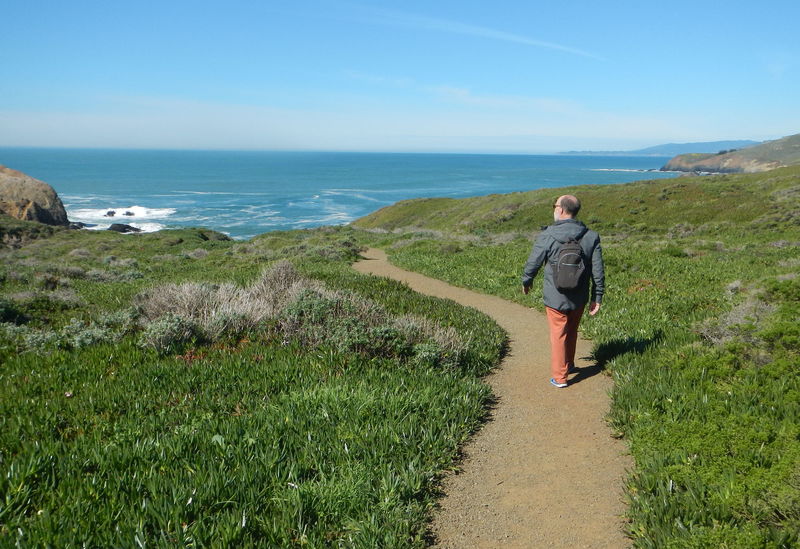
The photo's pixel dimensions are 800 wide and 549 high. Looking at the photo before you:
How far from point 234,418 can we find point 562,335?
13.9ft

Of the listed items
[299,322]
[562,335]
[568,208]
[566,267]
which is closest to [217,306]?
[299,322]

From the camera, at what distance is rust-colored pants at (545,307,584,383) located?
6.42m

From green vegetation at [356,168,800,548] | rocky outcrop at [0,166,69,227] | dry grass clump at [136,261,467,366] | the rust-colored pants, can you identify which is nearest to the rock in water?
rocky outcrop at [0,166,69,227]

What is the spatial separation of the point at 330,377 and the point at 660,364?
14.3ft

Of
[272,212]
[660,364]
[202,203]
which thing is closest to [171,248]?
[660,364]

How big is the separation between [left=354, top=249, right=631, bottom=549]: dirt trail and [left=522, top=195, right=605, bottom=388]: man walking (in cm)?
94

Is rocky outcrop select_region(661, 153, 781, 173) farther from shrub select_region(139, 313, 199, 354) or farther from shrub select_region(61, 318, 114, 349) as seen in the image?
shrub select_region(61, 318, 114, 349)

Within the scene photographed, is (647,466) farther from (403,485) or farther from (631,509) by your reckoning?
(403,485)

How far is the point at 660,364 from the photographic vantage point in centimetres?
645

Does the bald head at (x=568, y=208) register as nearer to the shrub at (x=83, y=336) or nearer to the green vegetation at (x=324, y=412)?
the green vegetation at (x=324, y=412)

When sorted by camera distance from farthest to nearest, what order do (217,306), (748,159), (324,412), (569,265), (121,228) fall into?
1. (748,159)
2. (121,228)
3. (217,306)
4. (569,265)
5. (324,412)

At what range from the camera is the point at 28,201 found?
57281 millimetres

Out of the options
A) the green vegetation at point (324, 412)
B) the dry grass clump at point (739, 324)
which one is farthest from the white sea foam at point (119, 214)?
the dry grass clump at point (739, 324)

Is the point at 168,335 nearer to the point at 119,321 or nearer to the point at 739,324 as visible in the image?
the point at 119,321
